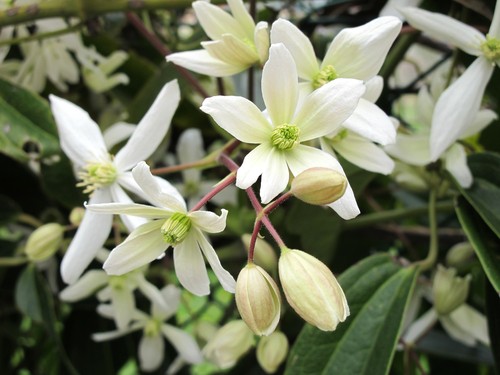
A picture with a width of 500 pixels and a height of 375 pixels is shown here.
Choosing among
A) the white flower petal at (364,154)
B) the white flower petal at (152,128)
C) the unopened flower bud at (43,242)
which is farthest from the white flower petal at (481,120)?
the unopened flower bud at (43,242)

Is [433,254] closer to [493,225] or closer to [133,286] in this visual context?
[493,225]

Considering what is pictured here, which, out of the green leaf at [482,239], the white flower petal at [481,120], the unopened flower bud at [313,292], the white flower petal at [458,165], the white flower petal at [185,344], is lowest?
the white flower petal at [185,344]

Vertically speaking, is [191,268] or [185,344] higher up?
[191,268]

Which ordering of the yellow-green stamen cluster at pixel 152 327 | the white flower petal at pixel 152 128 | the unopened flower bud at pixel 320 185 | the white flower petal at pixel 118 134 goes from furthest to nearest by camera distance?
the yellow-green stamen cluster at pixel 152 327 → the white flower petal at pixel 118 134 → the white flower petal at pixel 152 128 → the unopened flower bud at pixel 320 185

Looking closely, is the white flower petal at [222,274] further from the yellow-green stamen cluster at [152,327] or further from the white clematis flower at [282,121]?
the yellow-green stamen cluster at [152,327]

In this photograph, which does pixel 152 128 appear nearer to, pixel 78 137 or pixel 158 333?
pixel 78 137

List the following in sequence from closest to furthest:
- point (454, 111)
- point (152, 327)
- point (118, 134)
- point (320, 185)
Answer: point (320, 185)
point (454, 111)
point (118, 134)
point (152, 327)

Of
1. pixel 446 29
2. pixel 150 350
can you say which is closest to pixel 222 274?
pixel 446 29
